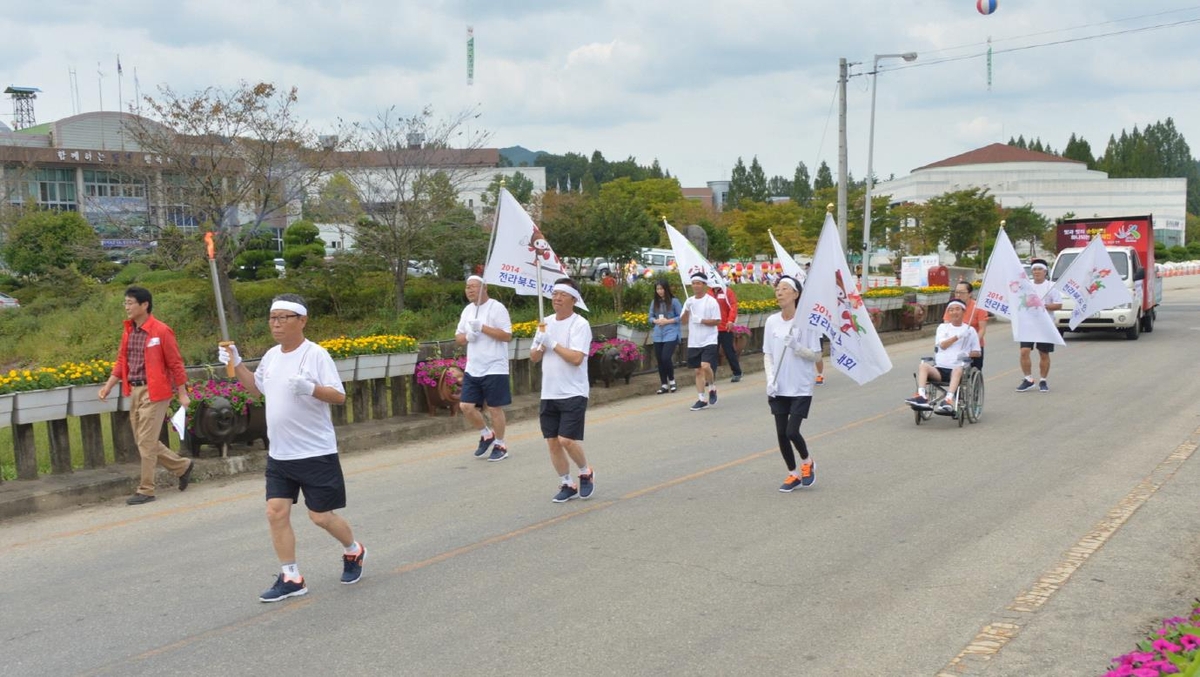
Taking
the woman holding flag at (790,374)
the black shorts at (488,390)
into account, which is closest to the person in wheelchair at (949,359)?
the woman holding flag at (790,374)

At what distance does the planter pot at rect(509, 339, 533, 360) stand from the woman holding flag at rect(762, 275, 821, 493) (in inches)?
265

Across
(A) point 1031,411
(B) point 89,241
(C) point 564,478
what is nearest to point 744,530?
(C) point 564,478

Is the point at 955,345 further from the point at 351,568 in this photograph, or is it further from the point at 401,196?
the point at 401,196

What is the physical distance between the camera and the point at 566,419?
907 cm

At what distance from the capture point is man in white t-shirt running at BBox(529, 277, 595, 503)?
9.06 metres

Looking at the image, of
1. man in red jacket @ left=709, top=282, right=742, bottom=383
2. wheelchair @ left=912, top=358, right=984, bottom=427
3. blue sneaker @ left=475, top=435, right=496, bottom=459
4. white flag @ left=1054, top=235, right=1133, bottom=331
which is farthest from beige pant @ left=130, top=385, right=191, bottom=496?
white flag @ left=1054, top=235, right=1133, bottom=331

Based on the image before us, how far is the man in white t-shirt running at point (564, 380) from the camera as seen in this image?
357 inches

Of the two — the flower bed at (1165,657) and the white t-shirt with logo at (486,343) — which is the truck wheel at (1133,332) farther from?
the flower bed at (1165,657)

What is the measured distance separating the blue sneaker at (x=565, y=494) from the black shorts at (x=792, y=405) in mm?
1873

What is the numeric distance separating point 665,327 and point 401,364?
4.96 m

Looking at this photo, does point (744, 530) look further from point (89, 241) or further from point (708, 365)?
point (89, 241)

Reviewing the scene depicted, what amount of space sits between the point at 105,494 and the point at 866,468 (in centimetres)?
717

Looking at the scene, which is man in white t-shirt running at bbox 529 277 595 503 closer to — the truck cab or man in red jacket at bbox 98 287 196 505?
man in red jacket at bbox 98 287 196 505

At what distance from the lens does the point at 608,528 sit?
8273 millimetres
